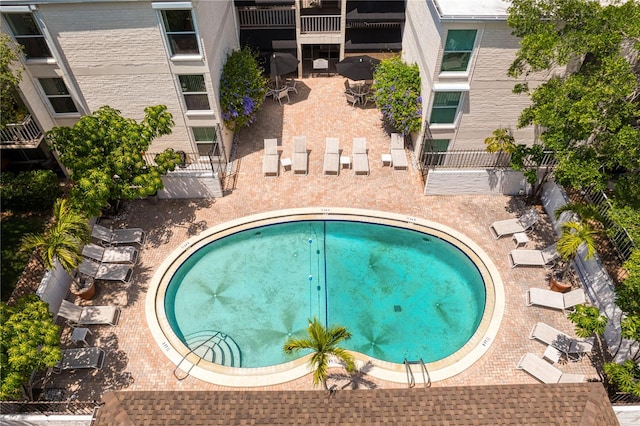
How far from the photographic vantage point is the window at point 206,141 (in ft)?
77.2

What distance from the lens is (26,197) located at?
68.9 feet

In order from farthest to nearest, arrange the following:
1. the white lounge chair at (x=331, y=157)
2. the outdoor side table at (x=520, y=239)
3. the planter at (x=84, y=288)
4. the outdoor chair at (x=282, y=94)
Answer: the outdoor chair at (x=282, y=94) → the white lounge chair at (x=331, y=157) → the outdoor side table at (x=520, y=239) → the planter at (x=84, y=288)

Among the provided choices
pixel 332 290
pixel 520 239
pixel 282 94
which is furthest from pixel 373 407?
pixel 282 94

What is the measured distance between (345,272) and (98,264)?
1152 centimetres

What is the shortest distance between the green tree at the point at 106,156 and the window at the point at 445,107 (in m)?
13.5

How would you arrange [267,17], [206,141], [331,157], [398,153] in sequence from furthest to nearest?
1. [267,17]
2. [398,153]
3. [331,157]
4. [206,141]

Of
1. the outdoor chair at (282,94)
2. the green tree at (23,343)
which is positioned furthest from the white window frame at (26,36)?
the outdoor chair at (282,94)

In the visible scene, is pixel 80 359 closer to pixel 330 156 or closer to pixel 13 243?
pixel 13 243

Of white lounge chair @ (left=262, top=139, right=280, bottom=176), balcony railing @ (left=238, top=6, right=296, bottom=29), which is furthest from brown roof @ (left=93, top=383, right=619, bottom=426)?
balcony railing @ (left=238, top=6, right=296, bottom=29)

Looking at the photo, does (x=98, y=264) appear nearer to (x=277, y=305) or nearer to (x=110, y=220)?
(x=110, y=220)

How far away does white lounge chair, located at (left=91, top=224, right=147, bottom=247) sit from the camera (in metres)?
20.4

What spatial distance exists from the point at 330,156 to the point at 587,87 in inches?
507

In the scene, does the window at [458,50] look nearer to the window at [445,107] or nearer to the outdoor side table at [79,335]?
the window at [445,107]

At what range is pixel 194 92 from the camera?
Result: 21812mm
